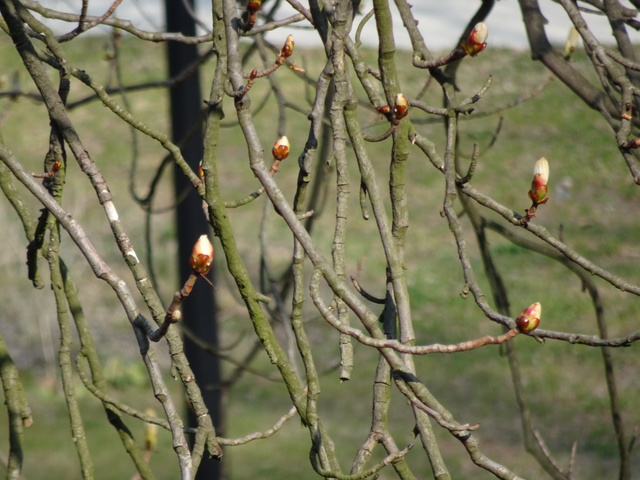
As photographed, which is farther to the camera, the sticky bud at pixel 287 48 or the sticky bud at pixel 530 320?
the sticky bud at pixel 287 48

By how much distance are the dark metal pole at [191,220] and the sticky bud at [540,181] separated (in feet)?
4.56

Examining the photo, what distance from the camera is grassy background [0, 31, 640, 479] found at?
403cm

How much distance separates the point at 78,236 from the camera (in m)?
0.94

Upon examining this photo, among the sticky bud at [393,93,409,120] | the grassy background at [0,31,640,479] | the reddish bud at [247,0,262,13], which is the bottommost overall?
the grassy background at [0,31,640,479]

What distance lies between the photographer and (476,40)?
92cm

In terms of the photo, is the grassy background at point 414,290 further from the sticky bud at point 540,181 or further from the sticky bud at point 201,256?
the sticky bud at point 201,256

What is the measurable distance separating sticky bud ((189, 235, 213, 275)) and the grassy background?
2.04 metres

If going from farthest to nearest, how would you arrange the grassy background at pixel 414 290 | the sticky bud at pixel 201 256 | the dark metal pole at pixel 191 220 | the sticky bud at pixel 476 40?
the grassy background at pixel 414 290 < the dark metal pole at pixel 191 220 < the sticky bud at pixel 476 40 < the sticky bud at pixel 201 256

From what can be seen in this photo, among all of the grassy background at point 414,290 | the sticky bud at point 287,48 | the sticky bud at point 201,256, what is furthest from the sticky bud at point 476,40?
the grassy background at point 414,290

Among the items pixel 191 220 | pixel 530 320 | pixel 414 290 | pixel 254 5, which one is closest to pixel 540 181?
pixel 530 320

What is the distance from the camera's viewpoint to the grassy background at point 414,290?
403 cm

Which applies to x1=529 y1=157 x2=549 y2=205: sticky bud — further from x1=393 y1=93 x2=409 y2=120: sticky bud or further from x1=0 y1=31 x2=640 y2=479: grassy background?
x1=0 y1=31 x2=640 y2=479: grassy background

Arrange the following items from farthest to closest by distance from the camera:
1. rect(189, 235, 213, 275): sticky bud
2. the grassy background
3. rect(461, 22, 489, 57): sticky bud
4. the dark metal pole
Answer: the grassy background, the dark metal pole, rect(461, 22, 489, 57): sticky bud, rect(189, 235, 213, 275): sticky bud

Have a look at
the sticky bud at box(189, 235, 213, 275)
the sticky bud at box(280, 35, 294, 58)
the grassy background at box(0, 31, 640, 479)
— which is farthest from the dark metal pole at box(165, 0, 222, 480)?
the sticky bud at box(189, 235, 213, 275)
